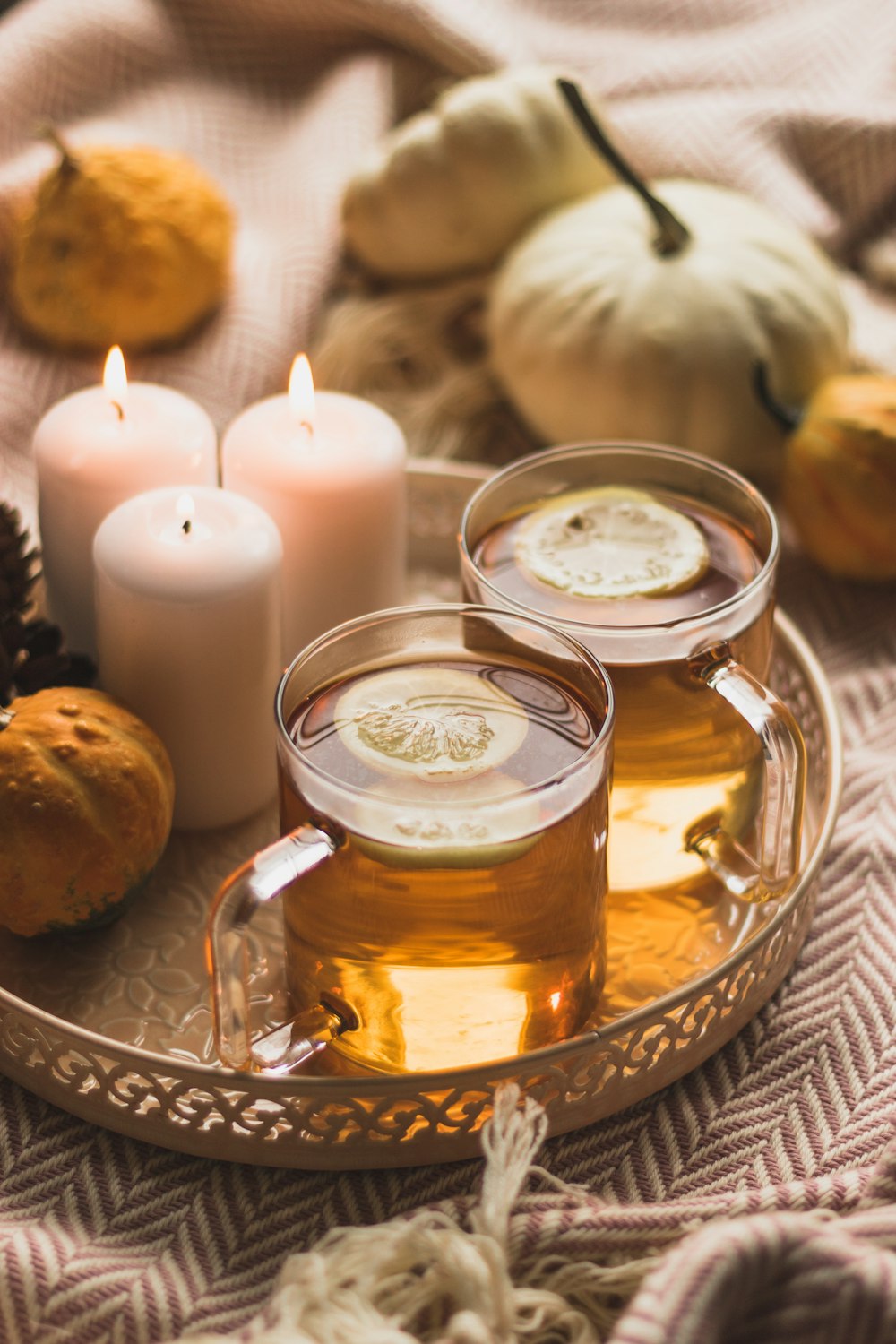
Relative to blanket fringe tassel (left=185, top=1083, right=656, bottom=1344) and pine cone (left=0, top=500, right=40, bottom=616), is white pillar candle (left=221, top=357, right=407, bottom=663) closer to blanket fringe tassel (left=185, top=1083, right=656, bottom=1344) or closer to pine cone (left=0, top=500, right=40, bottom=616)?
pine cone (left=0, top=500, right=40, bottom=616)

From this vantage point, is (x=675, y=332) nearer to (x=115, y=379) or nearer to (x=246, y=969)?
(x=115, y=379)

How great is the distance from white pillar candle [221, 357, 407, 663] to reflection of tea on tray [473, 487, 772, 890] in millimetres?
82

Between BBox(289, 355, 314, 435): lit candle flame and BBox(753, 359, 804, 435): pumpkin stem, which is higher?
BBox(289, 355, 314, 435): lit candle flame

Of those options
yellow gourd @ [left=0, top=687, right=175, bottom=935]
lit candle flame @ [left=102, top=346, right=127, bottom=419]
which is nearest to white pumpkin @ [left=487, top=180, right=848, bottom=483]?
lit candle flame @ [left=102, top=346, right=127, bottom=419]

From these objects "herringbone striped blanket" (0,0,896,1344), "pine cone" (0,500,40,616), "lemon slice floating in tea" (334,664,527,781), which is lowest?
"herringbone striped blanket" (0,0,896,1344)

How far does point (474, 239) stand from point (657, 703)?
694mm

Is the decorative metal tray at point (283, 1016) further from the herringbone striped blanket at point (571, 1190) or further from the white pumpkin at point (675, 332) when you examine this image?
the white pumpkin at point (675, 332)

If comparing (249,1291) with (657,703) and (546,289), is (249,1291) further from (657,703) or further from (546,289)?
(546,289)

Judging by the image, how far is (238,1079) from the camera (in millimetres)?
574

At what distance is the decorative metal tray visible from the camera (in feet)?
1.90

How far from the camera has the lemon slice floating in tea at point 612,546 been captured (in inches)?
26.9

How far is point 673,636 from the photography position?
2.06 feet

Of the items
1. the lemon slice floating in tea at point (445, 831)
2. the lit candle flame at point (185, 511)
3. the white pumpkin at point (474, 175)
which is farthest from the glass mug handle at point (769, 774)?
the white pumpkin at point (474, 175)

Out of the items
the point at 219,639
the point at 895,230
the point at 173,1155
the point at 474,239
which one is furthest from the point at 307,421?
the point at 895,230
